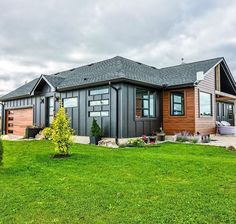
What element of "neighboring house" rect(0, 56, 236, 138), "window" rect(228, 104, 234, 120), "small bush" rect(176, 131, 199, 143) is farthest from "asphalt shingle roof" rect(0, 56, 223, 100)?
"window" rect(228, 104, 234, 120)

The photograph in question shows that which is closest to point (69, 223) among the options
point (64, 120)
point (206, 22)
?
point (64, 120)

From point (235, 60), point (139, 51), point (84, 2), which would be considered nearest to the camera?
point (84, 2)

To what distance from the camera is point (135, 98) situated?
12.0 meters

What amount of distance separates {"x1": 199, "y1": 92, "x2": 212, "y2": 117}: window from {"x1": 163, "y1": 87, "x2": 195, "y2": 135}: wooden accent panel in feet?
3.42

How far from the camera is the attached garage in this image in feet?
58.5

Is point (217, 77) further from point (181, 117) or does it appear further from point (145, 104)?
point (145, 104)

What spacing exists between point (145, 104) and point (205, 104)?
4143mm

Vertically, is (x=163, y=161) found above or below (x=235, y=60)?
below

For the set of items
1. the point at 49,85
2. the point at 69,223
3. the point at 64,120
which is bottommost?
the point at 69,223

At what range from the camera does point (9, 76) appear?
31.6 meters

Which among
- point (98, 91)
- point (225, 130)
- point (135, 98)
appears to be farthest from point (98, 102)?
point (225, 130)

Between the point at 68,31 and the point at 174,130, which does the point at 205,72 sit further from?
the point at 68,31

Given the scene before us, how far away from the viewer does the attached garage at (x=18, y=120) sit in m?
17.8

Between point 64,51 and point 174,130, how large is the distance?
10.4 m
